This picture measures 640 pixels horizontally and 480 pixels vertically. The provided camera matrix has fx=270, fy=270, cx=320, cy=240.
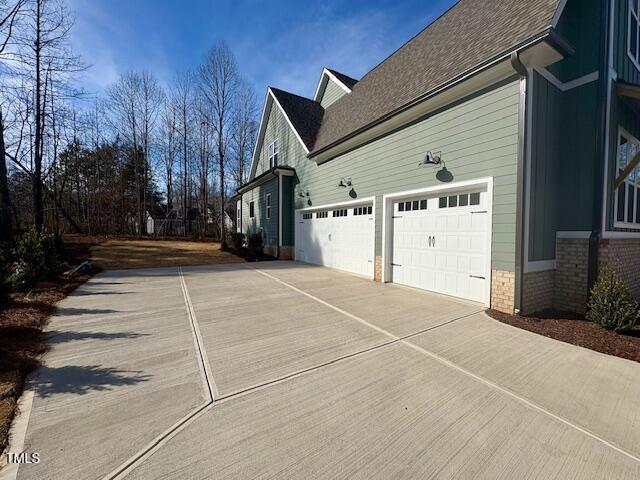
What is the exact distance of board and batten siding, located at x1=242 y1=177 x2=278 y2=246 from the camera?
14117mm

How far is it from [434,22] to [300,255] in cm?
1019

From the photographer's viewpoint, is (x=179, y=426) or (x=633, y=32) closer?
(x=179, y=426)

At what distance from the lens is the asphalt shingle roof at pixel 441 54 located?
5.12 metres

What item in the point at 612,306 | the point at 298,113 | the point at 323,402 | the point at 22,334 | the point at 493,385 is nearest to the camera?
the point at 323,402

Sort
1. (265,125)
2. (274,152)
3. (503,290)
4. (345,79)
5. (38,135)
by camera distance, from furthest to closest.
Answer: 1. (265,125)
2. (274,152)
3. (345,79)
4. (38,135)
5. (503,290)

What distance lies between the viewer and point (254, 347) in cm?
359

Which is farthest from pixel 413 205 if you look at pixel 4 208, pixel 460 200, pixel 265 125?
pixel 4 208

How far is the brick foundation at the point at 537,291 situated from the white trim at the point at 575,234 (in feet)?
2.52

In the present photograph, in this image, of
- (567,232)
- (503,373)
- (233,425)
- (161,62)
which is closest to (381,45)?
(161,62)

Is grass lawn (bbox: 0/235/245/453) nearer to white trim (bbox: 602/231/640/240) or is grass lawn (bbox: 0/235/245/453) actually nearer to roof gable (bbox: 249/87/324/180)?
white trim (bbox: 602/231/640/240)

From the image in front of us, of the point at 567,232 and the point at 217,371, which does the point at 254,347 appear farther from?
the point at 567,232

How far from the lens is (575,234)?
539 cm

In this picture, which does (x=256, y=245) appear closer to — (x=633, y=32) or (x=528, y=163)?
(x=528, y=163)

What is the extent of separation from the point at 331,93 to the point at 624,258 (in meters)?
13.8
